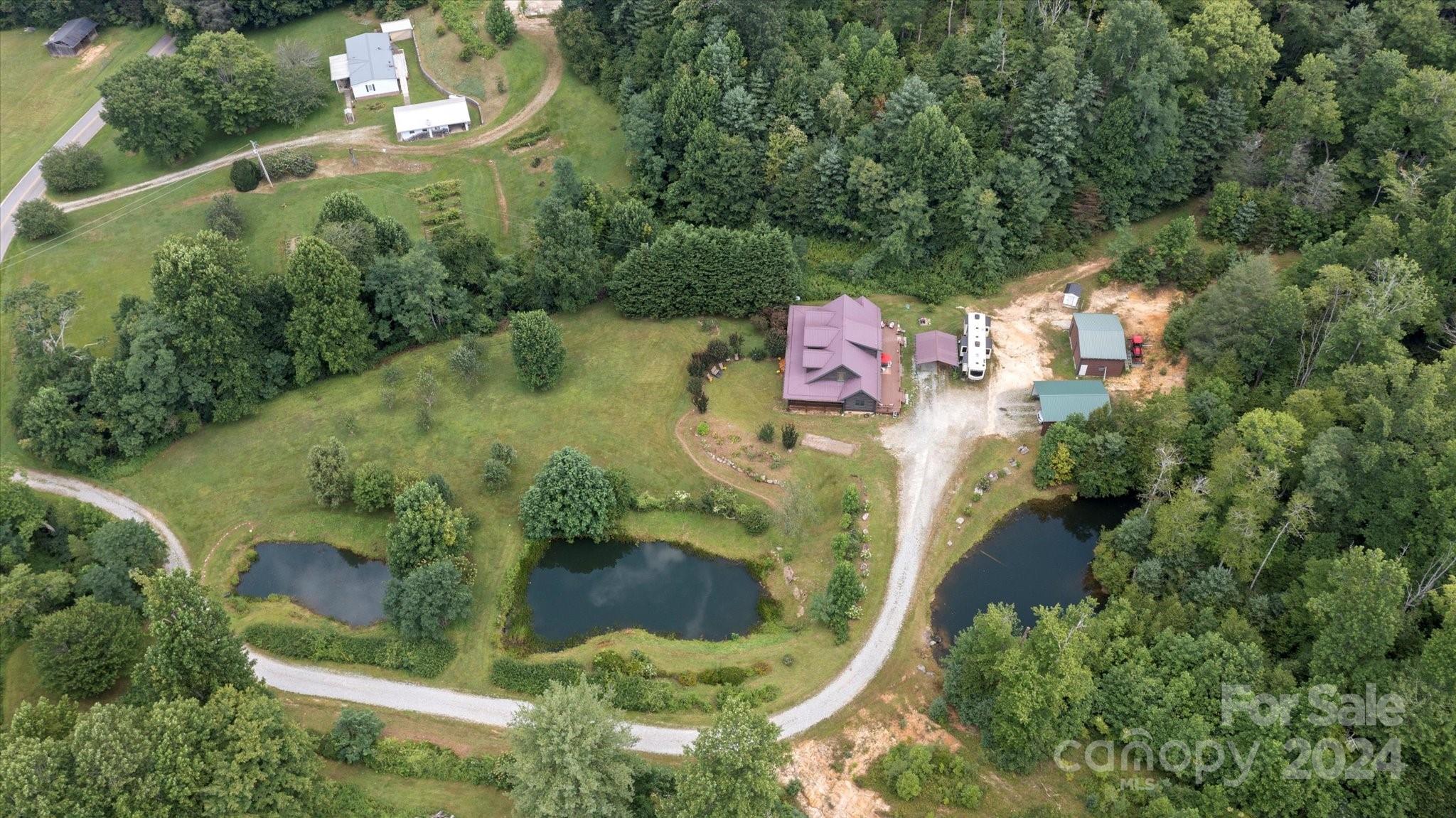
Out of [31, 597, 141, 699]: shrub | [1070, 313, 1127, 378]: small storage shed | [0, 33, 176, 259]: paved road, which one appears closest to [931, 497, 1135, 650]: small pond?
[1070, 313, 1127, 378]: small storage shed

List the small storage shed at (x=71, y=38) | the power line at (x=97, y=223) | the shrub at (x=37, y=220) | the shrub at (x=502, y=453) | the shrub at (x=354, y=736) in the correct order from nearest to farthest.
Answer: the shrub at (x=354, y=736), the shrub at (x=502, y=453), the power line at (x=97, y=223), the shrub at (x=37, y=220), the small storage shed at (x=71, y=38)

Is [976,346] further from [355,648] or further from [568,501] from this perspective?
[355,648]

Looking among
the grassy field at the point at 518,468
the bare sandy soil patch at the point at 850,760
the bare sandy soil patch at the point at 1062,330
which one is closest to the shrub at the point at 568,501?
the grassy field at the point at 518,468

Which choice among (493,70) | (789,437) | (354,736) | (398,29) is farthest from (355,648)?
(398,29)

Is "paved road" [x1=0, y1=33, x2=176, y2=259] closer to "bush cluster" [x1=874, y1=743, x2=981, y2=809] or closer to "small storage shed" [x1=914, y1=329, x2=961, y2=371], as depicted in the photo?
"small storage shed" [x1=914, y1=329, x2=961, y2=371]

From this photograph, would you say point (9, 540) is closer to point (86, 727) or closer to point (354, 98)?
point (86, 727)

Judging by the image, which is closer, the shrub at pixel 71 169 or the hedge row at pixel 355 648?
the hedge row at pixel 355 648

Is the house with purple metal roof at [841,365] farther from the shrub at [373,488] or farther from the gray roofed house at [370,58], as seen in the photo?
the gray roofed house at [370,58]
